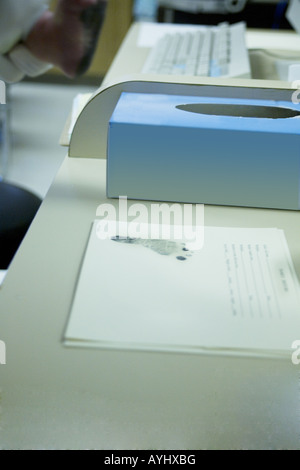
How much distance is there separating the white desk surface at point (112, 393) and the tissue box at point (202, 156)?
0.69 ft

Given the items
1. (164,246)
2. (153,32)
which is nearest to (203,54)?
(153,32)

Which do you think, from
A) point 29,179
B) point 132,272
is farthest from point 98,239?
point 29,179

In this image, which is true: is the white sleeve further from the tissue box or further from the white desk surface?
the white desk surface

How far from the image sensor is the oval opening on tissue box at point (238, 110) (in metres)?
0.76

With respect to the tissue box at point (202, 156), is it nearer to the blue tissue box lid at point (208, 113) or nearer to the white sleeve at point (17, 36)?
the blue tissue box lid at point (208, 113)

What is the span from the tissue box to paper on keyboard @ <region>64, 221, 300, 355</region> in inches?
3.5

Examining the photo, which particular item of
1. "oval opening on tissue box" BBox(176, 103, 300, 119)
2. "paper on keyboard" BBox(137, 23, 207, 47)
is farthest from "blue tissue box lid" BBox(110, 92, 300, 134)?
"paper on keyboard" BBox(137, 23, 207, 47)

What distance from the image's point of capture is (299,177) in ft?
2.30

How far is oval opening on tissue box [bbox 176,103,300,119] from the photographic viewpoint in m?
0.76

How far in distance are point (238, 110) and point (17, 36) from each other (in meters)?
0.30

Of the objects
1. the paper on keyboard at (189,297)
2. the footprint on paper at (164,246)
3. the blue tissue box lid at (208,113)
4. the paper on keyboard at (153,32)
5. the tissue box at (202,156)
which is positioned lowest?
the paper on keyboard at (189,297)

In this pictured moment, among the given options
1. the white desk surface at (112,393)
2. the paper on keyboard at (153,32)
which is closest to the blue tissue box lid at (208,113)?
the white desk surface at (112,393)

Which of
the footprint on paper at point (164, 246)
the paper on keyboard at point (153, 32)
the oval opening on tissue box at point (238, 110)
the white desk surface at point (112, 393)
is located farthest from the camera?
the paper on keyboard at point (153, 32)
